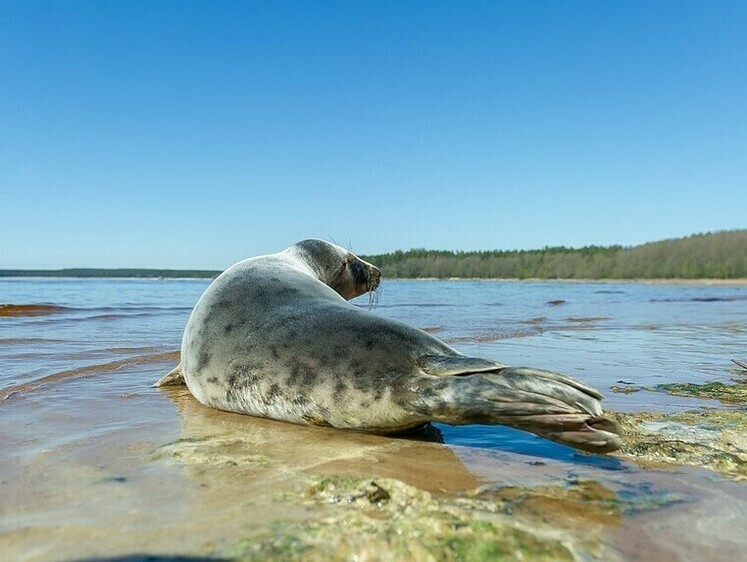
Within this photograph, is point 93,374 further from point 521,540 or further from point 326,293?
point 521,540

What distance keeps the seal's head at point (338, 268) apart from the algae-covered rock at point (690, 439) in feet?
9.74

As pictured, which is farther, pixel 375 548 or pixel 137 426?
pixel 137 426

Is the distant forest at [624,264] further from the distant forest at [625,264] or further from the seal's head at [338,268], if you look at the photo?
the seal's head at [338,268]

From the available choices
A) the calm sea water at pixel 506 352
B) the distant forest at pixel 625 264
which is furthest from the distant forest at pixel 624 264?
the calm sea water at pixel 506 352

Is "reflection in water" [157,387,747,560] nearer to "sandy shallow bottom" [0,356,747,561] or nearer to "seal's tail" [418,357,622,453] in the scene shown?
"sandy shallow bottom" [0,356,747,561]

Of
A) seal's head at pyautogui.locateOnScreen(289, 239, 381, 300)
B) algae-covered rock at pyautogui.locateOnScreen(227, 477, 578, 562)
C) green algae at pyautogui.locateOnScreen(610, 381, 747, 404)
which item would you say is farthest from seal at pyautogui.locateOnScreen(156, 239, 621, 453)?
green algae at pyautogui.locateOnScreen(610, 381, 747, 404)

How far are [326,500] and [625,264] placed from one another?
2777 inches

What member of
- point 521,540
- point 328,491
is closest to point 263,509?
point 328,491

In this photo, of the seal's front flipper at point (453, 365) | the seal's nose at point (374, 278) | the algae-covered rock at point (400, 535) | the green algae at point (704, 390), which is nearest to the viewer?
the algae-covered rock at point (400, 535)

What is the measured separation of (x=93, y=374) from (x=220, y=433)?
2.42 m

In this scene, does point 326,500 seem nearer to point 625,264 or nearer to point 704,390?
point 704,390

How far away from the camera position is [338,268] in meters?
5.81

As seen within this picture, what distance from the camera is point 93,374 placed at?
4.75 metres

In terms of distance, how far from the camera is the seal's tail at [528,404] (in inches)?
92.0
